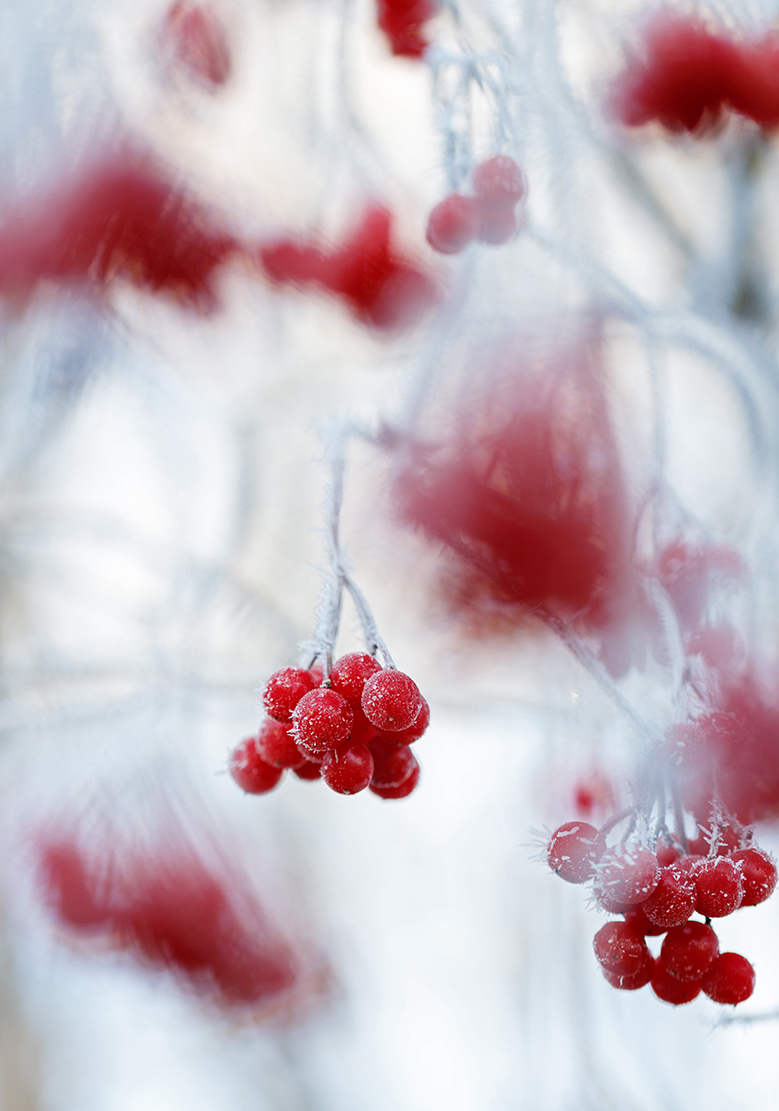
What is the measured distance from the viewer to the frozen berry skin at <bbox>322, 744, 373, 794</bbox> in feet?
0.76

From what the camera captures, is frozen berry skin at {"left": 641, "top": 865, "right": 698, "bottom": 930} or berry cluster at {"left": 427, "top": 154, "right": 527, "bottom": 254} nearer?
frozen berry skin at {"left": 641, "top": 865, "right": 698, "bottom": 930}

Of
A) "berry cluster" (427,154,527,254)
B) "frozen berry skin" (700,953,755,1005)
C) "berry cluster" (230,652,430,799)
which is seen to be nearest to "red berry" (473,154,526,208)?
"berry cluster" (427,154,527,254)

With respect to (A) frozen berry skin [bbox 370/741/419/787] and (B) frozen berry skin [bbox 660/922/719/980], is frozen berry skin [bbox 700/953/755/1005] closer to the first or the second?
(B) frozen berry skin [bbox 660/922/719/980]

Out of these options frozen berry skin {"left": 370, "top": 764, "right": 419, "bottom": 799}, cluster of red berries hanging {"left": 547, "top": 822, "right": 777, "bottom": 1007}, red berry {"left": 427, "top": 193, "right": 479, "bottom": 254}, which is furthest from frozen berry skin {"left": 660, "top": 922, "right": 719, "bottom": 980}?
red berry {"left": 427, "top": 193, "right": 479, "bottom": 254}

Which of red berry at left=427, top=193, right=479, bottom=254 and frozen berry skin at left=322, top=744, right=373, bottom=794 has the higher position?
red berry at left=427, top=193, right=479, bottom=254

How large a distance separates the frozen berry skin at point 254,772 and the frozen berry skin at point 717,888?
A: 17 cm

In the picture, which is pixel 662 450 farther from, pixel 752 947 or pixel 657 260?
pixel 752 947

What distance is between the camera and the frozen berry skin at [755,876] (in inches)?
9.7

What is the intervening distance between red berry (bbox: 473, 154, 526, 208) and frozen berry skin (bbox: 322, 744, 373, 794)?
296mm

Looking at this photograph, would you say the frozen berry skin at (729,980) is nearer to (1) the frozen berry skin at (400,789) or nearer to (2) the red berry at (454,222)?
(1) the frozen berry skin at (400,789)

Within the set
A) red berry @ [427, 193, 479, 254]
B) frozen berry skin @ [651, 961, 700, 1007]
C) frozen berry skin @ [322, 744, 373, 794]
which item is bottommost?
frozen berry skin @ [651, 961, 700, 1007]

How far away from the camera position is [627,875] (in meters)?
0.21

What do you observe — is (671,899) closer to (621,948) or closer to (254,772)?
(621,948)

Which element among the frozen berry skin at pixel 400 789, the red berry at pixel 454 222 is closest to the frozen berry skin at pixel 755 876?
the frozen berry skin at pixel 400 789
